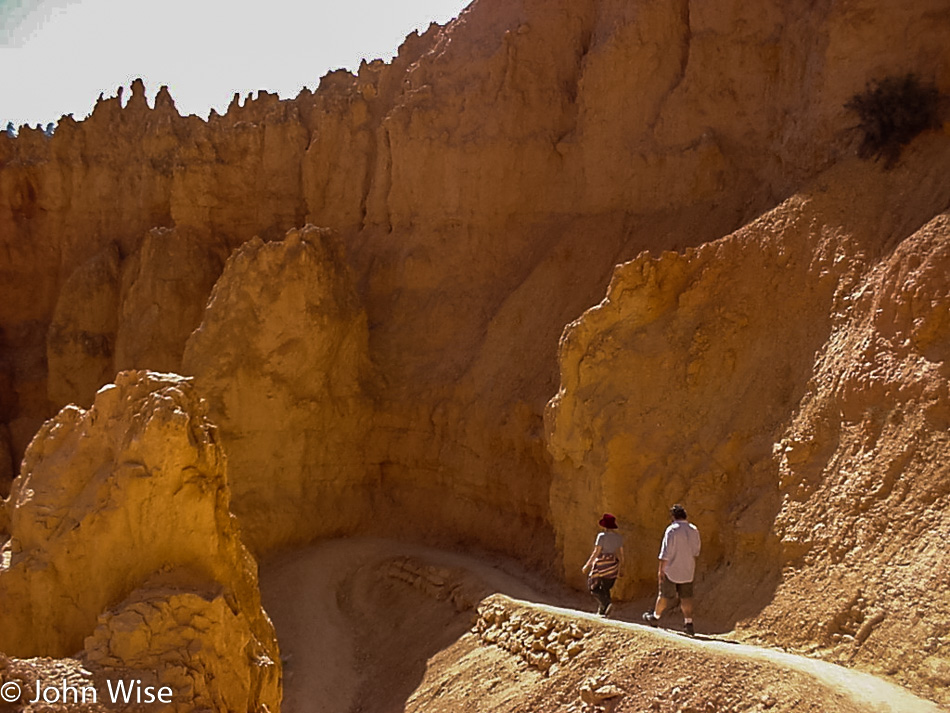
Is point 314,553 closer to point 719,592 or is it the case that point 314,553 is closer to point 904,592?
point 719,592

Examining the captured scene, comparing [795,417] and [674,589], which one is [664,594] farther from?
[795,417]

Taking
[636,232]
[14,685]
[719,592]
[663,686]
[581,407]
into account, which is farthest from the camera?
[636,232]

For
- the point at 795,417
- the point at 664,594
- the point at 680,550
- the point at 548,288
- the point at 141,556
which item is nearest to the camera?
the point at 141,556

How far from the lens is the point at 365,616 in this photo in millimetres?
17641

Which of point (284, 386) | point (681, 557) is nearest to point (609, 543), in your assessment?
point (681, 557)

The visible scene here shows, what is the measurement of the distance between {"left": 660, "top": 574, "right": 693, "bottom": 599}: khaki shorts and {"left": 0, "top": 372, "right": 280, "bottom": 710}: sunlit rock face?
456 cm

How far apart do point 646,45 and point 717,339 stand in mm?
8659

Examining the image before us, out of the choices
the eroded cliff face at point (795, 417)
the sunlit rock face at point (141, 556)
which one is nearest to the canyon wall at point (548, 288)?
the eroded cliff face at point (795, 417)

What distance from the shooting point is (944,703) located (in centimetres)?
872

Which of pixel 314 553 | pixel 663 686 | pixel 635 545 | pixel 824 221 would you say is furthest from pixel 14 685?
pixel 314 553

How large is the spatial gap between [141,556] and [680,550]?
5775 millimetres

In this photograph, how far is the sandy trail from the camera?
14938 mm

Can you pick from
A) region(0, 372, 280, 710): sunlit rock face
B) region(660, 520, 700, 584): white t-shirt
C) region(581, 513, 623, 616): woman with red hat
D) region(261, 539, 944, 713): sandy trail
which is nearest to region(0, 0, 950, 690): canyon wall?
region(261, 539, 944, 713): sandy trail

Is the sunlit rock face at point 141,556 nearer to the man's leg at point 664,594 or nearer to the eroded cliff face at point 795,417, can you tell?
the man's leg at point 664,594
